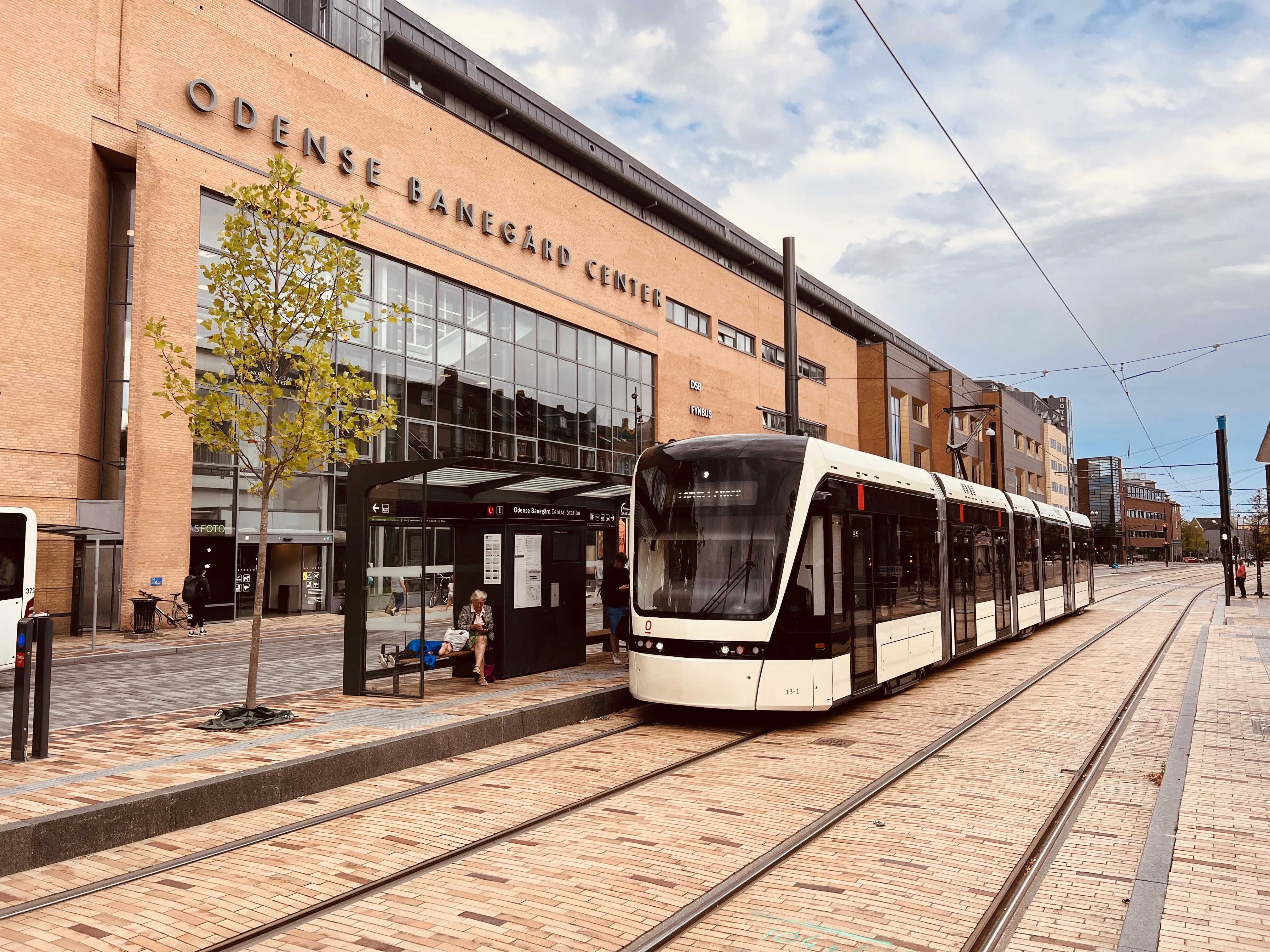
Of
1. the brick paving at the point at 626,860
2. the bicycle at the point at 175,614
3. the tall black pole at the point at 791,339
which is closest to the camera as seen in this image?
the brick paving at the point at 626,860

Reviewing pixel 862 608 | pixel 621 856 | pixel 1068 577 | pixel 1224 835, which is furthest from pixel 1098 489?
pixel 621 856

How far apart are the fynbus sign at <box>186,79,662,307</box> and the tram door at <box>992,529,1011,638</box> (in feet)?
65.6

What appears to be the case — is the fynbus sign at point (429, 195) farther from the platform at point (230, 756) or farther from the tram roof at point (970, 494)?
the tram roof at point (970, 494)

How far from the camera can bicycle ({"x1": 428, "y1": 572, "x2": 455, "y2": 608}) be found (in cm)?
1457

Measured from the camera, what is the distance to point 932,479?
1441cm

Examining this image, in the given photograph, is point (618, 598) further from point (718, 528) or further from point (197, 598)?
point (197, 598)

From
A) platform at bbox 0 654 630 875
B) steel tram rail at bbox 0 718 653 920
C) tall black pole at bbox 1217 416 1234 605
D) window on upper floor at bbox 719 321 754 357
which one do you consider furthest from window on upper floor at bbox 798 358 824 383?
steel tram rail at bbox 0 718 653 920

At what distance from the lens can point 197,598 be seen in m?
21.6

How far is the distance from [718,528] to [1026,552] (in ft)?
42.1

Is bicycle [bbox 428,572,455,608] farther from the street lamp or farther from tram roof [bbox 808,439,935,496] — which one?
the street lamp

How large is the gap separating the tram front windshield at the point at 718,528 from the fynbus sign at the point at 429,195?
19810 mm

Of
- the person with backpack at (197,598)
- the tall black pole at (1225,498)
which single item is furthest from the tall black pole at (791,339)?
the tall black pole at (1225,498)

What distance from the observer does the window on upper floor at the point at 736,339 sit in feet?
155

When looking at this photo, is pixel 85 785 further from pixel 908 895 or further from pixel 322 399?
pixel 908 895
